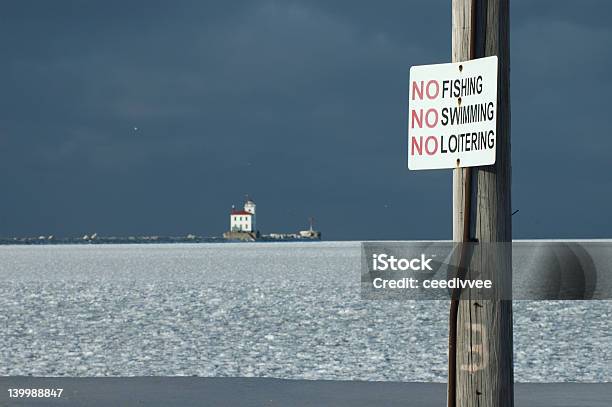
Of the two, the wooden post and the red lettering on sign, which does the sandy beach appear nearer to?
the wooden post

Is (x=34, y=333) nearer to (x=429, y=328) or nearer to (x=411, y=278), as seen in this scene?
(x=429, y=328)

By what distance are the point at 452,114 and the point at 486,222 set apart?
1.68ft

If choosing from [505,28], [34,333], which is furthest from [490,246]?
[34,333]

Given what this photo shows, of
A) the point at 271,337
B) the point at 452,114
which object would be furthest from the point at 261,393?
the point at 271,337

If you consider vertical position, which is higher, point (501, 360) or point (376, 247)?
point (376, 247)

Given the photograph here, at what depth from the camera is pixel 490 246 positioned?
15.8 ft

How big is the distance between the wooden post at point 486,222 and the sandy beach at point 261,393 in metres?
3.93

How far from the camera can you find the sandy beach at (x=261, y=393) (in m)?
8.88

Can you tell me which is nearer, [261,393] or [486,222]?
[486,222]

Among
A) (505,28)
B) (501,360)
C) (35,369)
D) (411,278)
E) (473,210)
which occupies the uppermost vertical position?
(505,28)

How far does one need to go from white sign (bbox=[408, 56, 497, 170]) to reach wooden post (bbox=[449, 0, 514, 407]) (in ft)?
0.26

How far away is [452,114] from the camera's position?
482 cm

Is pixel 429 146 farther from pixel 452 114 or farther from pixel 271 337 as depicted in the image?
pixel 271 337

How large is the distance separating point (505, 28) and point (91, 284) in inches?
1363
